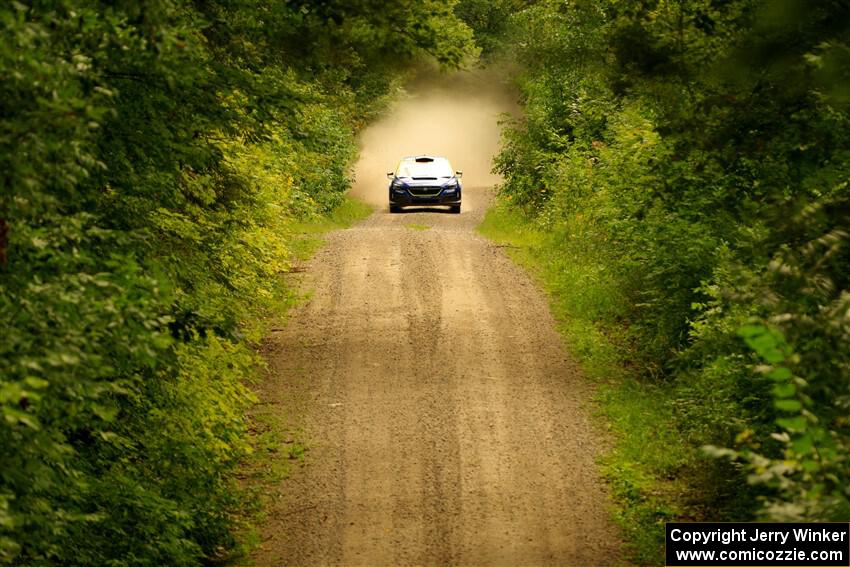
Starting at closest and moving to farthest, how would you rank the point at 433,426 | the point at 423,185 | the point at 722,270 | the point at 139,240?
the point at 139,240
the point at 722,270
the point at 433,426
the point at 423,185

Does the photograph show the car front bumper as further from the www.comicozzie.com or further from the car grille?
the www.comicozzie.com

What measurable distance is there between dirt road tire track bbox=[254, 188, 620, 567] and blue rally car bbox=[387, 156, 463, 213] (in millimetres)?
11293

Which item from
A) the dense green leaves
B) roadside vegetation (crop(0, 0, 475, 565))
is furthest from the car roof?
roadside vegetation (crop(0, 0, 475, 565))

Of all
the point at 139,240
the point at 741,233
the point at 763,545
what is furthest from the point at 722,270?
the point at 139,240

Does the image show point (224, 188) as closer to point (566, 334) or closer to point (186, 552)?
point (186, 552)

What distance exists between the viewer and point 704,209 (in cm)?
1548

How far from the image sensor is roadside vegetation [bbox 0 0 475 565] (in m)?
6.21

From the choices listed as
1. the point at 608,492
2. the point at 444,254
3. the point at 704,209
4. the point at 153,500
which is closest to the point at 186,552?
the point at 153,500

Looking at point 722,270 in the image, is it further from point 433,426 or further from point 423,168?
point 423,168

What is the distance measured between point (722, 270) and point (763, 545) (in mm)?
5824

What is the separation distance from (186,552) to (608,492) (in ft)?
15.9

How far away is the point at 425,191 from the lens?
35469 millimetres

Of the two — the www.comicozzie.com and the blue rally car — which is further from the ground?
the www.comicozzie.com

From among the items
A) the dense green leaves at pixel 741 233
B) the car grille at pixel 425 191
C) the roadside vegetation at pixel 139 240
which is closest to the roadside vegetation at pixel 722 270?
the dense green leaves at pixel 741 233
